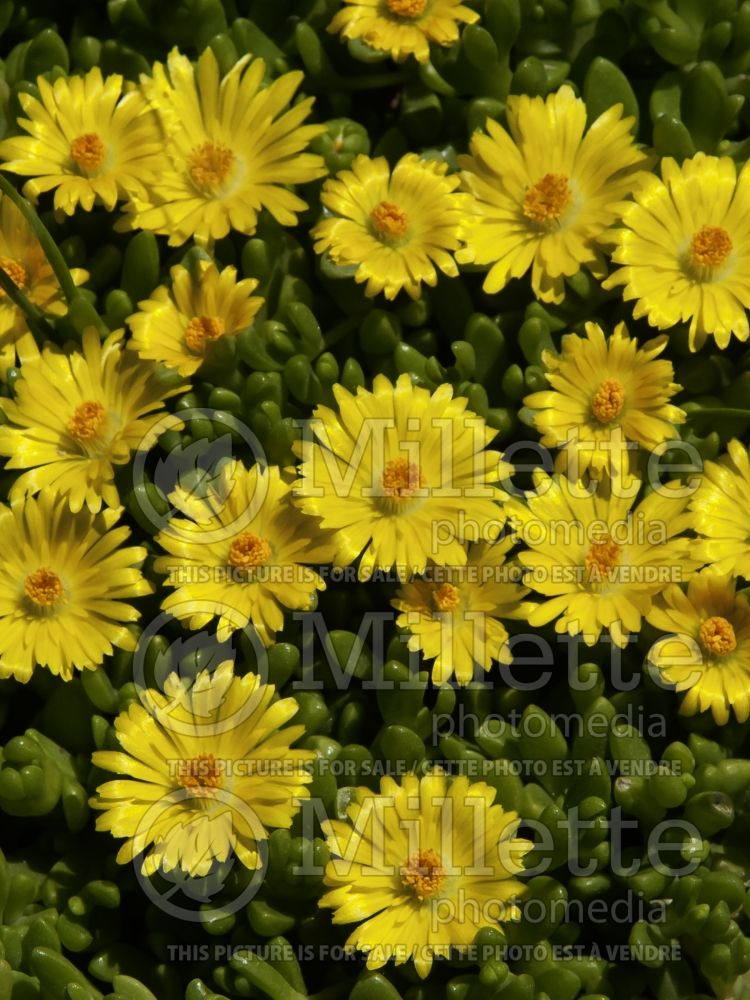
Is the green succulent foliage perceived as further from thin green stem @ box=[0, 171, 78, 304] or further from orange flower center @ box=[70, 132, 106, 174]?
orange flower center @ box=[70, 132, 106, 174]

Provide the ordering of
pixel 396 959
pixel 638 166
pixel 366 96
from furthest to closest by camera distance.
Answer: pixel 366 96 → pixel 638 166 → pixel 396 959

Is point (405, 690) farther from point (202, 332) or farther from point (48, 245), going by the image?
point (48, 245)

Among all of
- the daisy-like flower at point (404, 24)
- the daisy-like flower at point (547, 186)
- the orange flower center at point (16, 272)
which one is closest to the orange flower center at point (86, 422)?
the orange flower center at point (16, 272)

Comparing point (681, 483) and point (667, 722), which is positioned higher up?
point (681, 483)

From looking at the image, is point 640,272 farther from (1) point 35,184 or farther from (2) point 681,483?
(1) point 35,184

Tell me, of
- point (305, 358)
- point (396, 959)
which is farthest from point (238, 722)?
point (305, 358)

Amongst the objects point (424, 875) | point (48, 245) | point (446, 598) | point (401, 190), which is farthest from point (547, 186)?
point (424, 875)
